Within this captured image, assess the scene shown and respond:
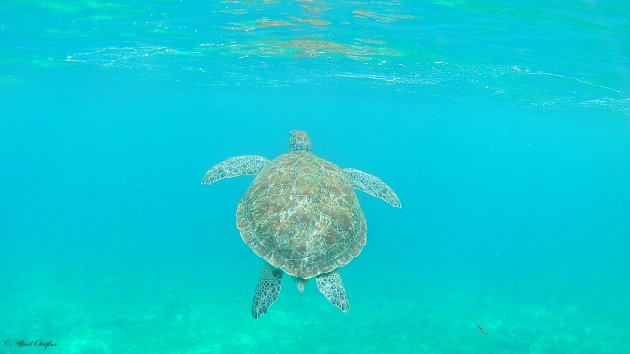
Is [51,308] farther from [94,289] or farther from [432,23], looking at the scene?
[432,23]

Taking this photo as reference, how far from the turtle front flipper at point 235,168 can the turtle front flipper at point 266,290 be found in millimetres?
3365

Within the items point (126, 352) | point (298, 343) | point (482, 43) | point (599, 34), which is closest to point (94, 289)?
point (126, 352)

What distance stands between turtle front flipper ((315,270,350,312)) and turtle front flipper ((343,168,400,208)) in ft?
10.5

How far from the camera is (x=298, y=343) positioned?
1490 cm

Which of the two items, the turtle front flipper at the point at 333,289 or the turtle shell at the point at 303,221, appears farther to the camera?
the turtle front flipper at the point at 333,289

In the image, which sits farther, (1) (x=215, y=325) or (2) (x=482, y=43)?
(2) (x=482, y=43)

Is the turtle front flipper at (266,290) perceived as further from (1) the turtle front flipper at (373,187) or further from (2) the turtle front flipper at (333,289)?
(1) the turtle front flipper at (373,187)

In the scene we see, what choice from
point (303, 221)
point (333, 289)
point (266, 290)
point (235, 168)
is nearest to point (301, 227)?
point (303, 221)

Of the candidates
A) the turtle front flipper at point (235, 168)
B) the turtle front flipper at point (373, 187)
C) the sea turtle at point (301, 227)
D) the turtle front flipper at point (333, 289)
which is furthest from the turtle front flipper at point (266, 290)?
the turtle front flipper at point (373, 187)

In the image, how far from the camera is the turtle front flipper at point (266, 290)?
7320mm

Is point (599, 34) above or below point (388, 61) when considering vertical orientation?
above

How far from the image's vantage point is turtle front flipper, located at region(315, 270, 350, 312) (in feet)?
23.6

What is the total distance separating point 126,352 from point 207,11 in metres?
12.4

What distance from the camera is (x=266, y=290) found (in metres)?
7.48
